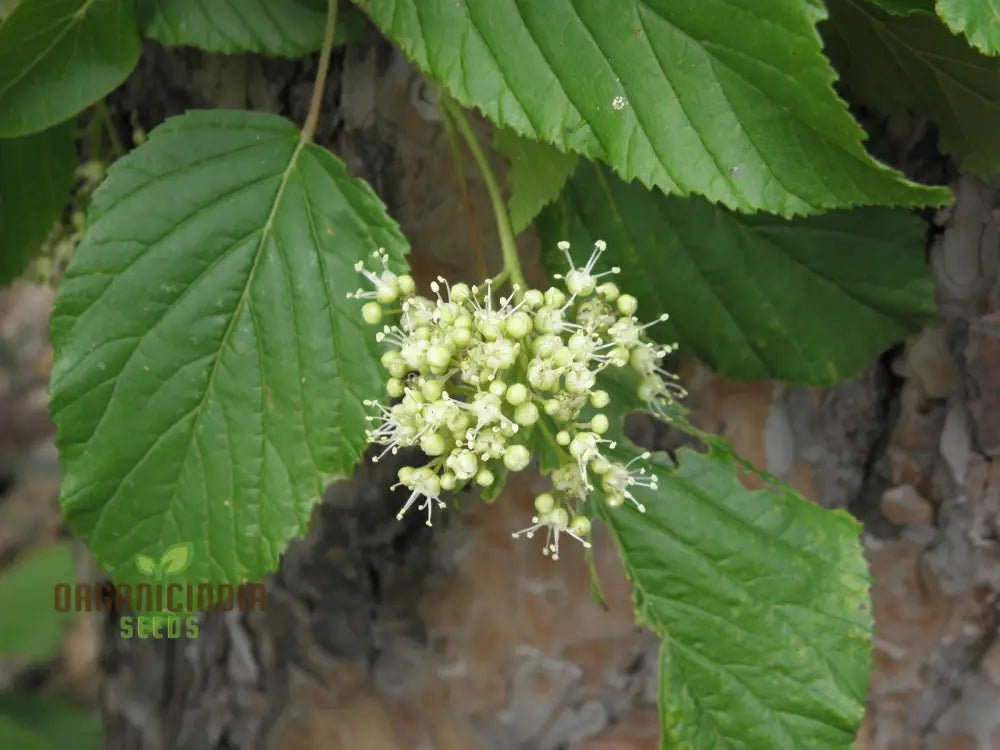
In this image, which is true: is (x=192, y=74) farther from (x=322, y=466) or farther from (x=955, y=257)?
(x=955, y=257)

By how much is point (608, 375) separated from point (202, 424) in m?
0.41

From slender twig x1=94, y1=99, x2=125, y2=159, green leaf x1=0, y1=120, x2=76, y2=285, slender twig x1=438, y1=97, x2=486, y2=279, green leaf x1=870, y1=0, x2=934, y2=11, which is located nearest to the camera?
green leaf x1=870, y1=0, x2=934, y2=11

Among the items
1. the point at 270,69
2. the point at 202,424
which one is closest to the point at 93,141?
the point at 270,69

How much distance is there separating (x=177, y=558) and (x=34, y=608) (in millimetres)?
1763

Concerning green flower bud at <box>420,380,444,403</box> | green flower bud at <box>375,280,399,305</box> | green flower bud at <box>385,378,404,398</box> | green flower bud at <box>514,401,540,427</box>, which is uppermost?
green flower bud at <box>375,280,399,305</box>

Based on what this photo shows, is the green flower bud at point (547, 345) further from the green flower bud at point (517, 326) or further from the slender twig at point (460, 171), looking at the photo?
the slender twig at point (460, 171)

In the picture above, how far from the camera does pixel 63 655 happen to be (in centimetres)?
284

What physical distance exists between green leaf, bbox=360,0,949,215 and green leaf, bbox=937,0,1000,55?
9cm

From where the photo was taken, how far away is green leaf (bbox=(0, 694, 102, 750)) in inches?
87.0

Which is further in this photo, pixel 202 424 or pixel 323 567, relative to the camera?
pixel 323 567

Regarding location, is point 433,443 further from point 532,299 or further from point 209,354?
point 209,354

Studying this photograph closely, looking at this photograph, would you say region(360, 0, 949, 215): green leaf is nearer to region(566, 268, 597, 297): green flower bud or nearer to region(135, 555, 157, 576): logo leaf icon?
region(566, 268, 597, 297): green flower bud

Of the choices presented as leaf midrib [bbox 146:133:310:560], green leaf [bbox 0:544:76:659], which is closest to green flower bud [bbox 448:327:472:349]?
leaf midrib [bbox 146:133:310:560]

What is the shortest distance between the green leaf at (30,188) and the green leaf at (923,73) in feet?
2.97
